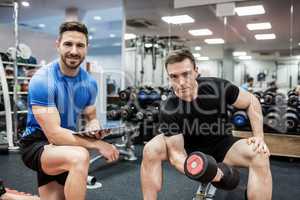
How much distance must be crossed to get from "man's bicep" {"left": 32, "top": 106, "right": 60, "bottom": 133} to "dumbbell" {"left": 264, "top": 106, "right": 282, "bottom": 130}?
310 cm

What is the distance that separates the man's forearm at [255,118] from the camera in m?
1.72

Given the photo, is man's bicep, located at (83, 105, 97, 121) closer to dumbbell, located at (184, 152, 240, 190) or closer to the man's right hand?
the man's right hand

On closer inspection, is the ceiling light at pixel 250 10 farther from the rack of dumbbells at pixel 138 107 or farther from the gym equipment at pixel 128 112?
the gym equipment at pixel 128 112

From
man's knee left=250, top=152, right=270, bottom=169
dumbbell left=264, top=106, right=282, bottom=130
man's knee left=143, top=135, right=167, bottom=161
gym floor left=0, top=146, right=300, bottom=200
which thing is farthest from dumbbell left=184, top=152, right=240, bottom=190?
dumbbell left=264, top=106, right=282, bottom=130

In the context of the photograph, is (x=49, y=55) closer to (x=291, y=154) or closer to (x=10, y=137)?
(x=10, y=137)

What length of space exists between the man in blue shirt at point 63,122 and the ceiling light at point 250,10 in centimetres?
369

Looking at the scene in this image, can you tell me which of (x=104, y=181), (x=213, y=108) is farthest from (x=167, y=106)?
(x=104, y=181)

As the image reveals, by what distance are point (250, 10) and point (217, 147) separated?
3.60 m

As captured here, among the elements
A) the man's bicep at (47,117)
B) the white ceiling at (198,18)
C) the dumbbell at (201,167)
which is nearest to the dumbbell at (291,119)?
the white ceiling at (198,18)

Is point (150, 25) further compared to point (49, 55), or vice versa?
point (49, 55)

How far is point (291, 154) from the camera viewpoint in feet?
12.1

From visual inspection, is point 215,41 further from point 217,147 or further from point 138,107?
point 217,147

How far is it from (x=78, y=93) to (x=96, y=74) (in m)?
3.47

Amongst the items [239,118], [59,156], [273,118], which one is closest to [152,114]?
[239,118]
